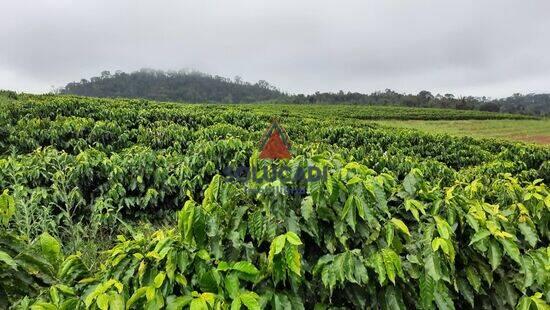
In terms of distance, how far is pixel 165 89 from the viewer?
10612cm

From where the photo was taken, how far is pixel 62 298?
2.06 m

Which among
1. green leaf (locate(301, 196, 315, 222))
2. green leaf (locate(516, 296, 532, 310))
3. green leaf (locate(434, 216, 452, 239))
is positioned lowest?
green leaf (locate(516, 296, 532, 310))

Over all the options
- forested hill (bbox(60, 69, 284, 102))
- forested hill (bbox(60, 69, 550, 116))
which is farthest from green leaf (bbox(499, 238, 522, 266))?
forested hill (bbox(60, 69, 284, 102))

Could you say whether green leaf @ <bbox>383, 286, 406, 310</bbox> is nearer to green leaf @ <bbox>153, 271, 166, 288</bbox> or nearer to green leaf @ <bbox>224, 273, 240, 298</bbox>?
green leaf @ <bbox>224, 273, 240, 298</bbox>

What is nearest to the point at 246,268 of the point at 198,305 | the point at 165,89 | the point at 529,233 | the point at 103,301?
the point at 198,305

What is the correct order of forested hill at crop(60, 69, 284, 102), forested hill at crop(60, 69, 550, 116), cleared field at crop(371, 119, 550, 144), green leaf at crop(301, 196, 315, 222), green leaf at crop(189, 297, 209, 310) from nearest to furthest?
green leaf at crop(189, 297, 209, 310) < green leaf at crop(301, 196, 315, 222) < cleared field at crop(371, 119, 550, 144) < forested hill at crop(60, 69, 550, 116) < forested hill at crop(60, 69, 284, 102)

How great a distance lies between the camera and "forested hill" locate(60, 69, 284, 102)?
309ft

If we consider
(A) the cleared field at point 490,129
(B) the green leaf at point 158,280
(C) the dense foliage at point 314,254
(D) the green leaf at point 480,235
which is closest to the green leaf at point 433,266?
(C) the dense foliage at point 314,254

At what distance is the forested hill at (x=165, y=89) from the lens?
94188 mm

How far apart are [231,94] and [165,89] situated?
62.8 feet

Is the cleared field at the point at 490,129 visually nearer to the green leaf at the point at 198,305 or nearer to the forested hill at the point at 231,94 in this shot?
the forested hill at the point at 231,94

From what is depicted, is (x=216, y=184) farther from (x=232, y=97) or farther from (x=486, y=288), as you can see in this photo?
(x=232, y=97)

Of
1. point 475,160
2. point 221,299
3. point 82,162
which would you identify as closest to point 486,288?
point 221,299

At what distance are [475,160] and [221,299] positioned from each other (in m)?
15.1
